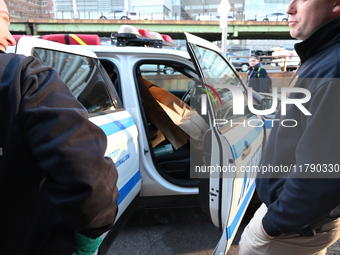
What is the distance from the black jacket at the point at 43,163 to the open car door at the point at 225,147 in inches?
34.2

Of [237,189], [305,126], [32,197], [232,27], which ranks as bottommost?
[237,189]

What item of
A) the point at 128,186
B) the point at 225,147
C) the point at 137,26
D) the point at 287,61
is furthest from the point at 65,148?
the point at 137,26

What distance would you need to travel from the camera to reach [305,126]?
101cm

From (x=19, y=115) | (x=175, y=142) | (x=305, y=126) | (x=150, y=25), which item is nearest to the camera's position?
(x=19, y=115)

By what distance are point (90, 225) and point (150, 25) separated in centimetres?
2518

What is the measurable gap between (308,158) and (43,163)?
0.87m

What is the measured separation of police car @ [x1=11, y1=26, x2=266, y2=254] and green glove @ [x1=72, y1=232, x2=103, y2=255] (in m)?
0.65

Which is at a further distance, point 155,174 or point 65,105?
point 155,174

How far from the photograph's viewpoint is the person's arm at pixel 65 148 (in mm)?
746

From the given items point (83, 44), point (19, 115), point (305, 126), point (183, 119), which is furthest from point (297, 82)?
point (83, 44)

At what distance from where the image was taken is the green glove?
3.24ft

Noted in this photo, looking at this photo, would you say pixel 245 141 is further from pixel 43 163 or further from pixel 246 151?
pixel 43 163

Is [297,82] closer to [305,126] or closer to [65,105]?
[305,126]

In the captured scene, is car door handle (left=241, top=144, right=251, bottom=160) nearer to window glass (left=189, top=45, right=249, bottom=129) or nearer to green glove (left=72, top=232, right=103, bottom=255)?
window glass (left=189, top=45, right=249, bottom=129)
